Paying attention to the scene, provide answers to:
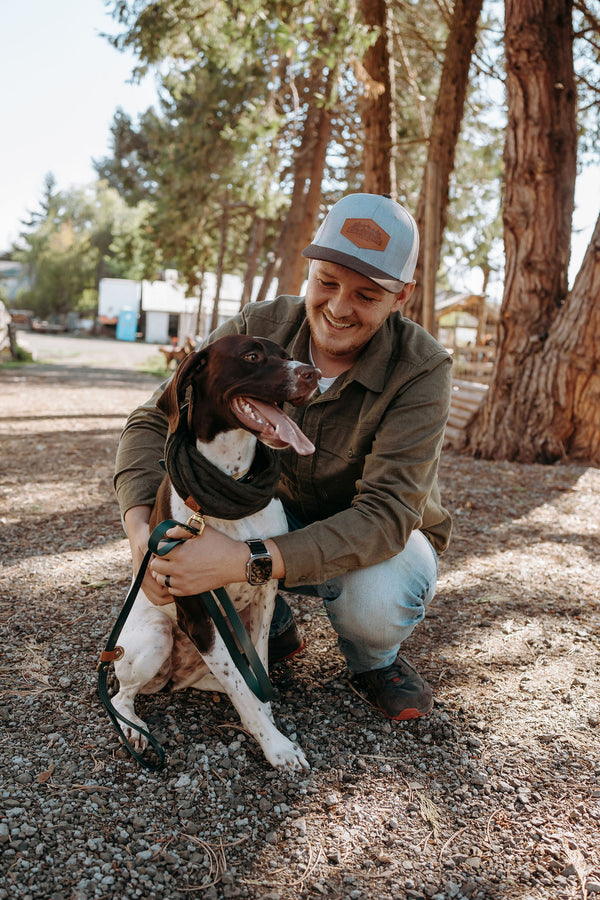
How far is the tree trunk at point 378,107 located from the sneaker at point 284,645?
7.30 metres

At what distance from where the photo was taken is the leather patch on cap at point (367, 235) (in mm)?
2656

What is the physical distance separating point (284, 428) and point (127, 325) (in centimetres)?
5025

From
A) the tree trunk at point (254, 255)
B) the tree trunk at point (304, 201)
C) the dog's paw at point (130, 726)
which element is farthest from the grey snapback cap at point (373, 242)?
the tree trunk at point (254, 255)

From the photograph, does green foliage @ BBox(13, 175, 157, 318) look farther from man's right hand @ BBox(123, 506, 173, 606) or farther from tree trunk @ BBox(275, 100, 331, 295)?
man's right hand @ BBox(123, 506, 173, 606)

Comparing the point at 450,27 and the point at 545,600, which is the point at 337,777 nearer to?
the point at 545,600

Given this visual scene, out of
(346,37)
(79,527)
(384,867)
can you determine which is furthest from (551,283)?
(384,867)

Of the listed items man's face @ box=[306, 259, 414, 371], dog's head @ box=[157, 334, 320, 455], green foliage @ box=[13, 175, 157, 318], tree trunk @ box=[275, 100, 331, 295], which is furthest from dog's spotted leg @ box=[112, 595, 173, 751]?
green foliage @ box=[13, 175, 157, 318]

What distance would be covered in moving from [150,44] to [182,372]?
9.50 meters

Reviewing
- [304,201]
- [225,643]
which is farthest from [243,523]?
[304,201]

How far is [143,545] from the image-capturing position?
2.65m

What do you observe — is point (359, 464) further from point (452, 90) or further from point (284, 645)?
point (452, 90)

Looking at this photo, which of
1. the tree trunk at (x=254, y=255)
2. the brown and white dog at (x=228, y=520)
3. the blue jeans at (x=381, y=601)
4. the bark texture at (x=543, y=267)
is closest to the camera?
the brown and white dog at (x=228, y=520)

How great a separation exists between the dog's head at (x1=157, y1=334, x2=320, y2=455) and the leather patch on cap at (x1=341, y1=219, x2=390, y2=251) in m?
0.61

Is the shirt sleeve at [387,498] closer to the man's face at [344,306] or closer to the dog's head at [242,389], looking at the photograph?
the man's face at [344,306]
